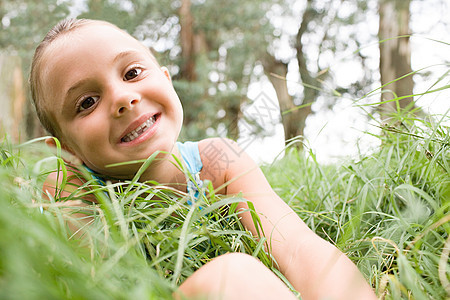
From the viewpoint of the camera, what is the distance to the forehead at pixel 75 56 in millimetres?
963

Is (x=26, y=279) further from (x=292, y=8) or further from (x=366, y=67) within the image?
(x=366, y=67)

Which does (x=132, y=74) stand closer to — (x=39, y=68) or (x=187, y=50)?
(x=39, y=68)

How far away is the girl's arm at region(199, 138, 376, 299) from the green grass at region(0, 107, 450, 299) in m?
0.05

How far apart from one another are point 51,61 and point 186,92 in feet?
16.0

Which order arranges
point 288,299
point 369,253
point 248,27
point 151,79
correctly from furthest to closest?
point 248,27 < point 151,79 < point 369,253 < point 288,299

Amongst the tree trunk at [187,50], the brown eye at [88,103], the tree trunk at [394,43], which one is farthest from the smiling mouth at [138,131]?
the tree trunk at [187,50]

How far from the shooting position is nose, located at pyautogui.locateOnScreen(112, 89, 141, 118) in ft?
3.11

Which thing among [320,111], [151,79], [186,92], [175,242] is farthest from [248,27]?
[175,242]

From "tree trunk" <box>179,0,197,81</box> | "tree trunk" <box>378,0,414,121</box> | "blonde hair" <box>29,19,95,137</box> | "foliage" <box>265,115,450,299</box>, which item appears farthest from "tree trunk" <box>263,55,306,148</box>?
"blonde hair" <box>29,19,95,137</box>

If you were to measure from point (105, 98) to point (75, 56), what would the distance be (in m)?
0.14

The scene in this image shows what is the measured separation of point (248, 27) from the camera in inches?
260

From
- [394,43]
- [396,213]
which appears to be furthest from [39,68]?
[394,43]

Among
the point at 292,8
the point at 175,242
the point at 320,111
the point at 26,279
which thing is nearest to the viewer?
the point at 26,279

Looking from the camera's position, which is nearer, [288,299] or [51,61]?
[288,299]
